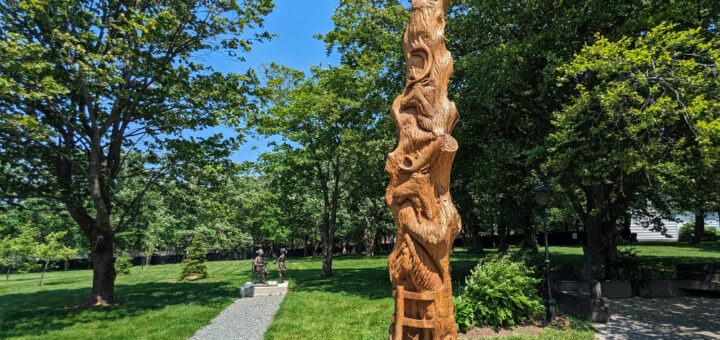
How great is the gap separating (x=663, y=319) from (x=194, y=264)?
20.9 metres

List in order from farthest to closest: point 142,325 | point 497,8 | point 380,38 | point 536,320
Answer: point 380,38, point 497,8, point 142,325, point 536,320

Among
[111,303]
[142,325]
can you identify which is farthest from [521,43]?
[111,303]

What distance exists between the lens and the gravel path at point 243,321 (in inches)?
348

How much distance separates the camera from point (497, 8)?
12.1 metres

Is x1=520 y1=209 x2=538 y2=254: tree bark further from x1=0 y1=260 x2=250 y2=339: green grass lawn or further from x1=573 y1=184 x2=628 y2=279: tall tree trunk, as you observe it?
x1=0 y1=260 x2=250 y2=339: green grass lawn

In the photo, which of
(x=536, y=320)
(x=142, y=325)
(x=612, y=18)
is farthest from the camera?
(x=612, y=18)

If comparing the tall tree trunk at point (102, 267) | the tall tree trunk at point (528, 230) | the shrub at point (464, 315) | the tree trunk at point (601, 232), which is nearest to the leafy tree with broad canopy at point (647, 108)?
the tree trunk at point (601, 232)

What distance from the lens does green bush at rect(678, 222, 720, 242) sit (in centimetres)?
3394

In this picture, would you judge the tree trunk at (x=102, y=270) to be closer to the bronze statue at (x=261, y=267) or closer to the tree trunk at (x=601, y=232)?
the bronze statue at (x=261, y=267)

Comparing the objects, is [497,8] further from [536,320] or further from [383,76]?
[536,320]

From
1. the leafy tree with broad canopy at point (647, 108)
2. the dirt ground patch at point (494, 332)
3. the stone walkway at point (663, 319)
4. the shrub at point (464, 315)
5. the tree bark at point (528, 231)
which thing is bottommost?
the stone walkway at point (663, 319)

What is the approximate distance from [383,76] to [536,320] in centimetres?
957

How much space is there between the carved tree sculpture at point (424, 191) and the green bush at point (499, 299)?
13.0 ft

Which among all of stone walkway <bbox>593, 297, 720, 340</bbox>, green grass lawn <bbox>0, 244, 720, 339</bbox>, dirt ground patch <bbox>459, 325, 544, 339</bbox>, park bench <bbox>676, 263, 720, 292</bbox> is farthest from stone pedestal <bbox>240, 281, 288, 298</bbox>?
park bench <bbox>676, 263, 720, 292</bbox>
